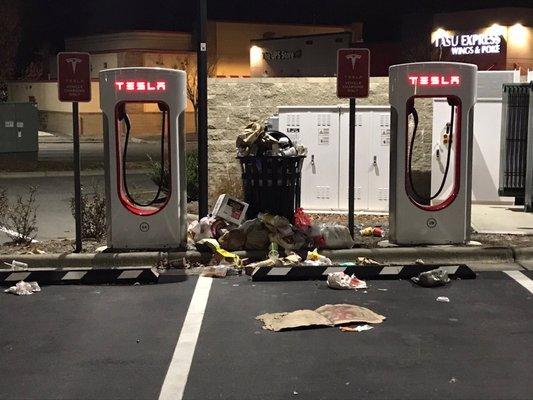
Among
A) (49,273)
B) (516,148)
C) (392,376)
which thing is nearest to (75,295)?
(49,273)

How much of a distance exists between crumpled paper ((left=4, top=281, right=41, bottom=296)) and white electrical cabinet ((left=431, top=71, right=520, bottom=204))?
6.15 meters

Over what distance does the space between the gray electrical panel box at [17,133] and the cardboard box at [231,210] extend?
19.4 meters

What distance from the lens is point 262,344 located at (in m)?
5.79

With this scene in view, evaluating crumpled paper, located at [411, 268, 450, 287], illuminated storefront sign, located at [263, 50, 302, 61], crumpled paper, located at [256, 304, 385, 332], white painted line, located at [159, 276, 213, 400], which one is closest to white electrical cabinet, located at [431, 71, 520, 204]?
crumpled paper, located at [411, 268, 450, 287]

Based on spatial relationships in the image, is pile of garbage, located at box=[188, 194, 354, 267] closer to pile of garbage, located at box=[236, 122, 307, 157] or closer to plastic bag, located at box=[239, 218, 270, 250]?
plastic bag, located at box=[239, 218, 270, 250]

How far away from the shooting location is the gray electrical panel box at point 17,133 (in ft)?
88.6

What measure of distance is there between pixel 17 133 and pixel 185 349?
2306cm

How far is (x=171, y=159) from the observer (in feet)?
28.9

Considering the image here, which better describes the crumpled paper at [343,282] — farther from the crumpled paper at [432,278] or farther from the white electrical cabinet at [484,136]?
the white electrical cabinet at [484,136]

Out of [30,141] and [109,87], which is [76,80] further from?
[30,141]

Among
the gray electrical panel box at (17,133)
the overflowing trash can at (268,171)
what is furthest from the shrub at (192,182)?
the gray electrical panel box at (17,133)

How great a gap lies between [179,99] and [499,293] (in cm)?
400

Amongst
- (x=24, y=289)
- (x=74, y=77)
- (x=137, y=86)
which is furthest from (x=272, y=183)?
(x=24, y=289)

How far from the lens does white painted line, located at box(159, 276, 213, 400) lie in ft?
16.0
